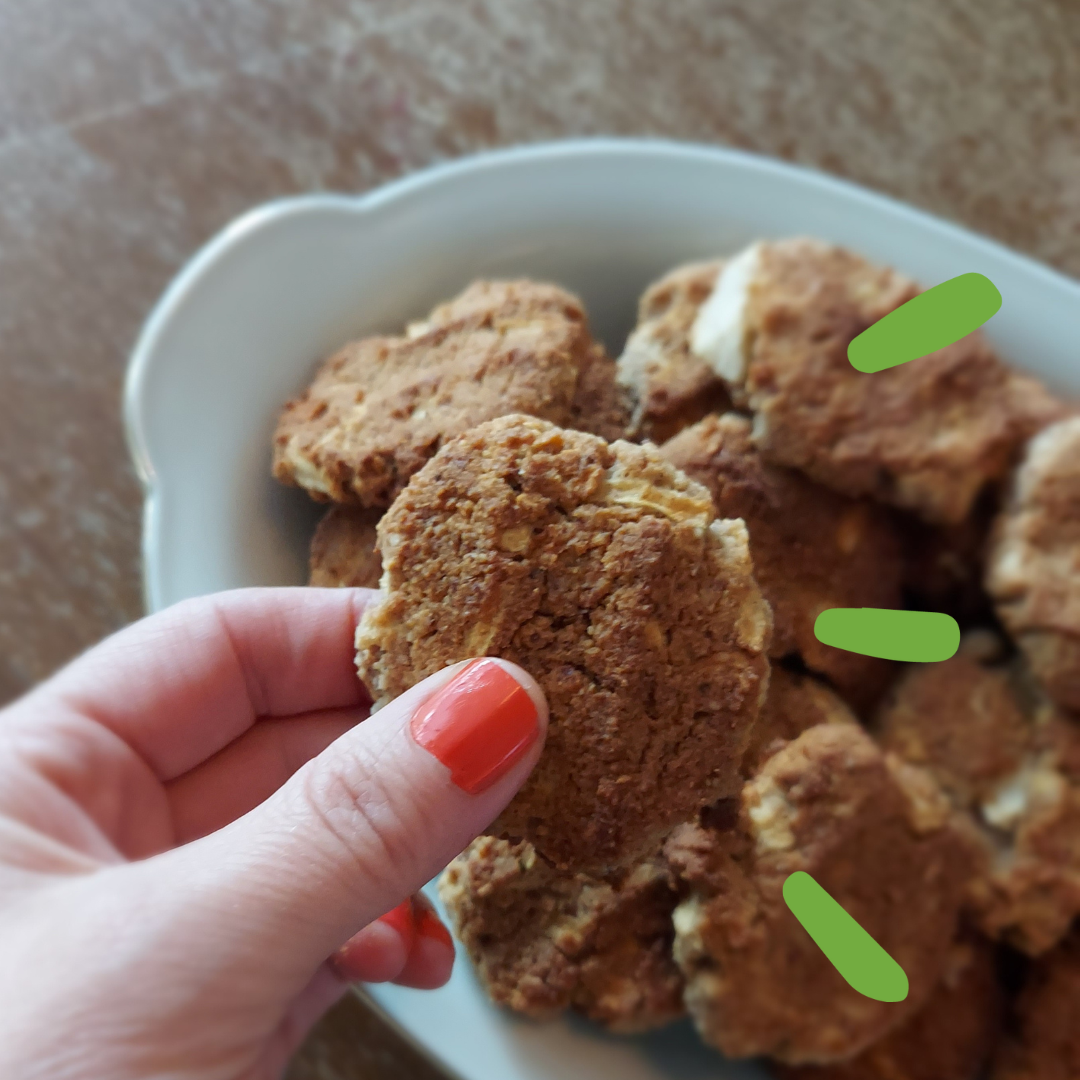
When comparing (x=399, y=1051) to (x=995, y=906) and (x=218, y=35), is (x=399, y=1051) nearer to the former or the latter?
(x=995, y=906)

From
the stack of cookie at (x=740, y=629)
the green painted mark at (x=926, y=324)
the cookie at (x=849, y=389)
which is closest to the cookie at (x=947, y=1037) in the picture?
the stack of cookie at (x=740, y=629)

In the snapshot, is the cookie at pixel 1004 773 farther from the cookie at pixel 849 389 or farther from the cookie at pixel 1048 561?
the cookie at pixel 849 389

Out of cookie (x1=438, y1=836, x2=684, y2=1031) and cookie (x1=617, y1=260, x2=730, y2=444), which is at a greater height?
cookie (x1=617, y1=260, x2=730, y2=444)

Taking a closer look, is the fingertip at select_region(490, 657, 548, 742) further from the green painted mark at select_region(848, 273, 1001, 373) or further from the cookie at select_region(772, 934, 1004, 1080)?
the cookie at select_region(772, 934, 1004, 1080)

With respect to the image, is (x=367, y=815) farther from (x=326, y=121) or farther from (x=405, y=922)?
(x=326, y=121)

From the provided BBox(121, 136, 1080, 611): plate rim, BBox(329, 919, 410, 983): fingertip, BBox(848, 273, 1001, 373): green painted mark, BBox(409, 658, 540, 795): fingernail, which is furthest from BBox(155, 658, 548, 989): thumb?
BBox(848, 273, 1001, 373): green painted mark

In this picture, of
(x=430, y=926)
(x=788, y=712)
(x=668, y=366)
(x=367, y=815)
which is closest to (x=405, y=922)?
(x=430, y=926)

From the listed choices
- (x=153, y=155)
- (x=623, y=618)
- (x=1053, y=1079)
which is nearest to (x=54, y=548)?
(x=153, y=155)
